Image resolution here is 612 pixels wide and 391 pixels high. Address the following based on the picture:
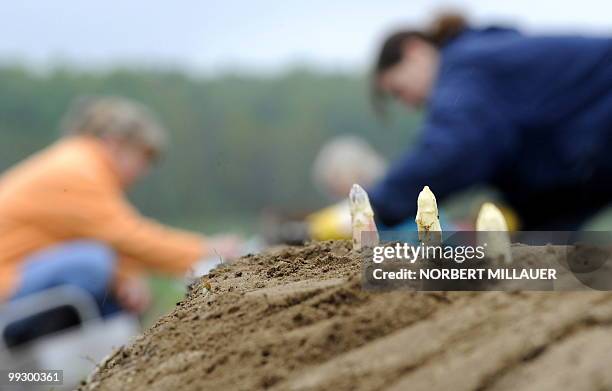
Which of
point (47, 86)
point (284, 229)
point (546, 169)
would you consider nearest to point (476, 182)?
point (546, 169)

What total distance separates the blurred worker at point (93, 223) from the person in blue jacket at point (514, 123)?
1.46 metres

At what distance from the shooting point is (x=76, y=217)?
20.9 ft

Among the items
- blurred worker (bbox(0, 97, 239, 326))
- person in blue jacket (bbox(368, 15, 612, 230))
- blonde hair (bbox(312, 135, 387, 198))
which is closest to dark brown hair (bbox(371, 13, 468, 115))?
person in blue jacket (bbox(368, 15, 612, 230))

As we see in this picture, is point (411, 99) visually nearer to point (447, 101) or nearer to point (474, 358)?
point (447, 101)

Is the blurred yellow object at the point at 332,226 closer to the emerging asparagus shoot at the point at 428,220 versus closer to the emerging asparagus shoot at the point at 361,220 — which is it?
the emerging asparagus shoot at the point at 361,220

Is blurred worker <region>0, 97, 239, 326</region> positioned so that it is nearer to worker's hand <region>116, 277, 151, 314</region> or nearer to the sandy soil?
worker's hand <region>116, 277, 151, 314</region>

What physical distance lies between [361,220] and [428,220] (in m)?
0.26

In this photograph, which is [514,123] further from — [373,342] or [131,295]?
[131,295]

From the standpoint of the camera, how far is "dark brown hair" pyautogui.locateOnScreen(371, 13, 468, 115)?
533cm

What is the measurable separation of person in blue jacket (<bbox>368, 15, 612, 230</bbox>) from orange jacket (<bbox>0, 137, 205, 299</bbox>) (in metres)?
2.68

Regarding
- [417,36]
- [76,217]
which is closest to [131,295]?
[76,217]

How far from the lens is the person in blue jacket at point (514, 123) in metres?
4.46

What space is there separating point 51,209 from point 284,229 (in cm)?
183

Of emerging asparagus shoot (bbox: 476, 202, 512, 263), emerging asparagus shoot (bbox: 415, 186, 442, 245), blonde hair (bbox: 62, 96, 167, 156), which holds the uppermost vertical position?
blonde hair (bbox: 62, 96, 167, 156)
